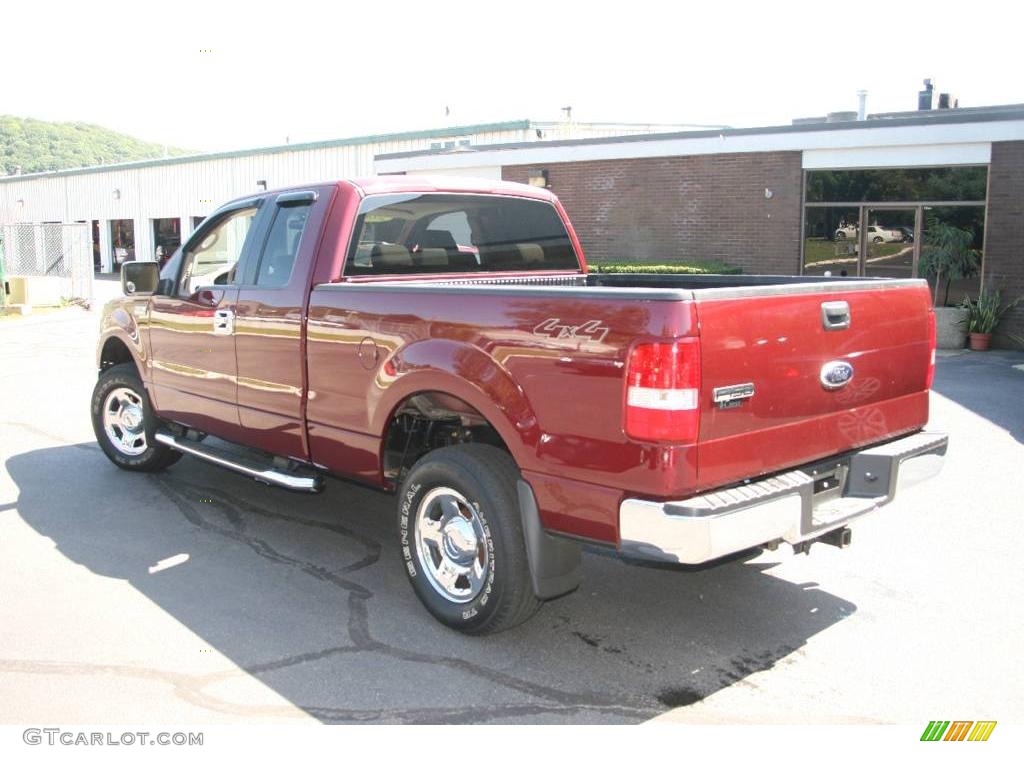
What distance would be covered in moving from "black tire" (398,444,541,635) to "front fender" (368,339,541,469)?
22cm

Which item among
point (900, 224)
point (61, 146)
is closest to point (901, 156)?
point (900, 224)

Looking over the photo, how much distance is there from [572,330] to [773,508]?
1.02 m

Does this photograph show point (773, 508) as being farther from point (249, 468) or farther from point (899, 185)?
point (899, 185)

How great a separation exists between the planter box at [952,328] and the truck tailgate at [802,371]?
11637 millimetres

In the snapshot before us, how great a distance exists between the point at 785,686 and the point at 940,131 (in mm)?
13917

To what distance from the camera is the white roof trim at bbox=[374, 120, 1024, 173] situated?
1499 cm

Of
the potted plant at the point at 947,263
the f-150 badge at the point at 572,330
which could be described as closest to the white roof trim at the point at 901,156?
the potted plant at the point at 947,263

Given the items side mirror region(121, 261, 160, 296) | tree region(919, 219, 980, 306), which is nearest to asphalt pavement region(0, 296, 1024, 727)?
side mirror region(121, 261, 160, 296)

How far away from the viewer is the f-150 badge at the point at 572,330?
3.46 metres

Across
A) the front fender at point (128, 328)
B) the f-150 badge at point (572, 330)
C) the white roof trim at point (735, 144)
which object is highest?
the white roof trim at point (735, 144)

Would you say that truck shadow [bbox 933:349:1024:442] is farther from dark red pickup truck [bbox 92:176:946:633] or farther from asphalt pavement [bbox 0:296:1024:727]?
dark red pickup truck [bbox 92:176:946:633]

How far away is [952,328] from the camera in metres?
15.0

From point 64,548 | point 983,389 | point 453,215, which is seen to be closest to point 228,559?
point 64,548

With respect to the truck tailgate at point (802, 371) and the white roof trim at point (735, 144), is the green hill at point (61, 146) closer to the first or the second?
the white roof trim at point (735, 144)
